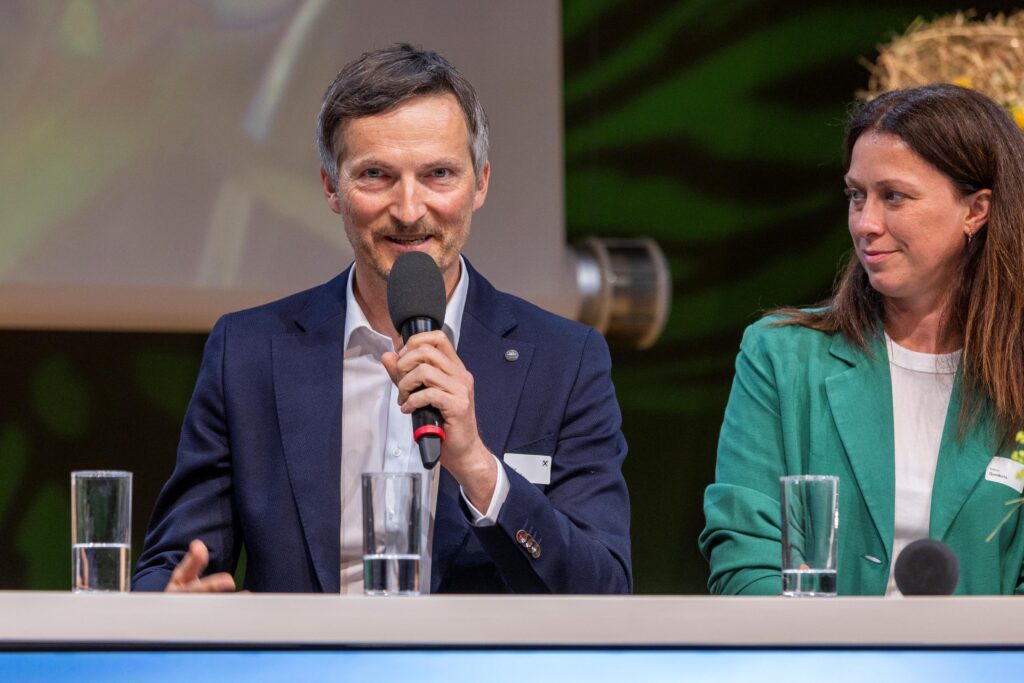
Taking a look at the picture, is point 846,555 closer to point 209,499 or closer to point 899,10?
point 209,499

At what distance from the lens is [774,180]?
4676mm

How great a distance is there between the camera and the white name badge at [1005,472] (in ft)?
6.98

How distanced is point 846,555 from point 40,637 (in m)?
Answer: 1.29

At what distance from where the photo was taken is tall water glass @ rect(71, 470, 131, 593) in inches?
55.1

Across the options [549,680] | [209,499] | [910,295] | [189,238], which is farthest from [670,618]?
[189,238]

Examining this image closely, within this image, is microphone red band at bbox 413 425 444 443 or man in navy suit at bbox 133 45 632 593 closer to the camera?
microphone red band at bbox 413 425 444 443

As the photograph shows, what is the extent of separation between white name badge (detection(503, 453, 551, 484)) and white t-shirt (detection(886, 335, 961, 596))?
1.77 ft

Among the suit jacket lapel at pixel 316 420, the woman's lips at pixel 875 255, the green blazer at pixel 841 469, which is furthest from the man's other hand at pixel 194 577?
the woman's lips at pixel 875 255

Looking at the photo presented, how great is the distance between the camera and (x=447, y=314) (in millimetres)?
2086

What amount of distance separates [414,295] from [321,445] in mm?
446

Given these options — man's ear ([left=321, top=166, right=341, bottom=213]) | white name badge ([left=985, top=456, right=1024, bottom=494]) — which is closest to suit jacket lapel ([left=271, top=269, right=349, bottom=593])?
man's ear ([left=321, top=166, right=341, bottom=213])

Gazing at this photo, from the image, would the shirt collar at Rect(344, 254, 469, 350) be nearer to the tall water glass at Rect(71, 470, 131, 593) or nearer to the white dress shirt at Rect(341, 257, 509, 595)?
the white dress shirt at Rect(341, 257, 509, 595)

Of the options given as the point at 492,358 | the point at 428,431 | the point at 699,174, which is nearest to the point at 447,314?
the point at 492,358

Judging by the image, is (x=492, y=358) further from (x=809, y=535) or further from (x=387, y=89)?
(x=809, y=535)
